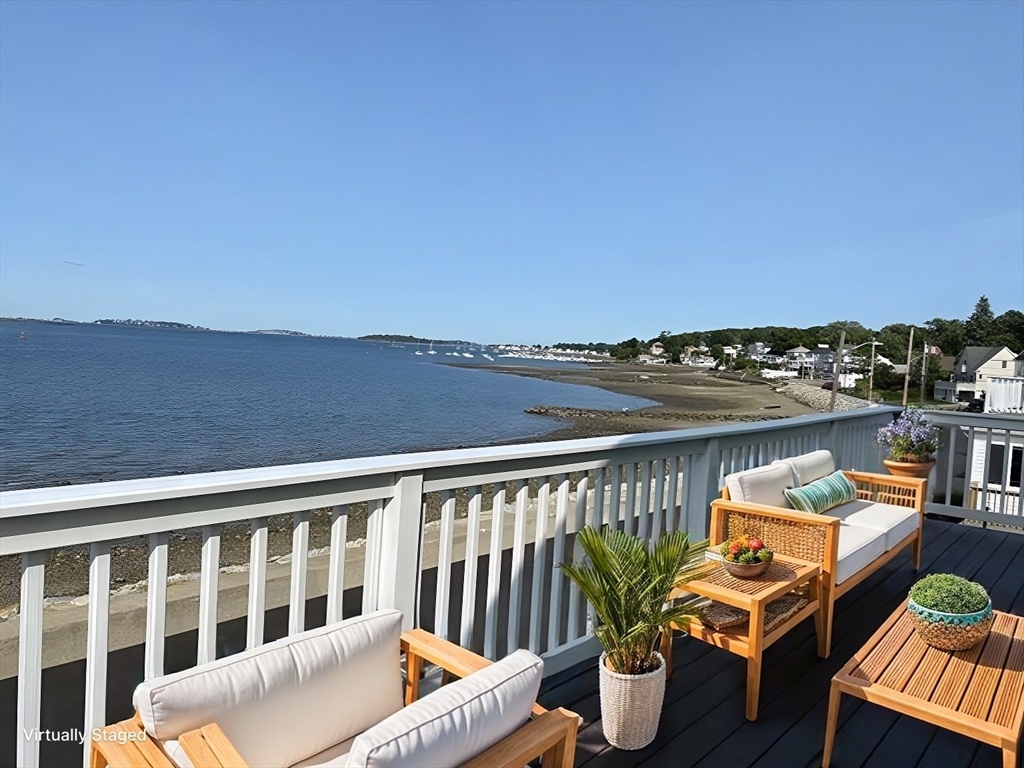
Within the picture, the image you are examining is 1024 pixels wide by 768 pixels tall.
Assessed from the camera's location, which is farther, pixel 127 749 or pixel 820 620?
pixel 820 620

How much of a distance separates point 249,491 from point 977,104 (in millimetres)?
10027

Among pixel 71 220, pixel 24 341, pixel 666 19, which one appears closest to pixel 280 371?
pixel 71 220

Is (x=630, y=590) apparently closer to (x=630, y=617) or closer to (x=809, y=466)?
(x=630, y=617)

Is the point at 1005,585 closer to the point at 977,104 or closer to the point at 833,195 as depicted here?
the point at 977,104

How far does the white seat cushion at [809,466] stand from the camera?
3846mm

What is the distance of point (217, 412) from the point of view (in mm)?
28734

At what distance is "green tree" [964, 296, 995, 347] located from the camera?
4734 centimetres

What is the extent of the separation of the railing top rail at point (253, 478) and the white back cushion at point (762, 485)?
0.59 m

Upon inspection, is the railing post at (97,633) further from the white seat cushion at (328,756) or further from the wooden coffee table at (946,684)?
the wooden coffee table at (946,684)

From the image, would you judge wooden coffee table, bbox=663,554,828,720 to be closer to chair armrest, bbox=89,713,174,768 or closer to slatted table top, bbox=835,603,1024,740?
slatted table top, bbox=835,603,1024,740

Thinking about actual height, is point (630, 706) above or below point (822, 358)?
below

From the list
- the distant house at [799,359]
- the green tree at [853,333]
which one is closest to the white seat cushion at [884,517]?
the green tree at [853,333]

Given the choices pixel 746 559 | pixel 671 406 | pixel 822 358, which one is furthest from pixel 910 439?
pixel 822 358

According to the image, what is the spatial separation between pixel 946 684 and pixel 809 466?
2164 millimetres
